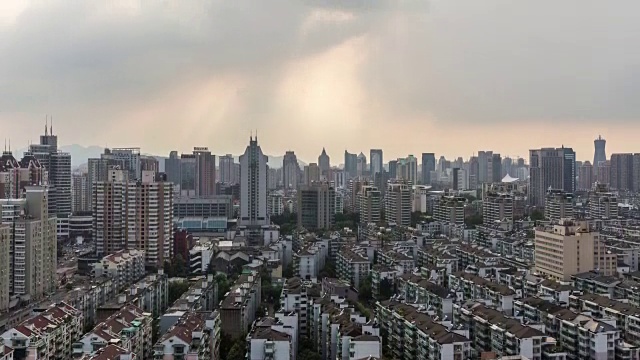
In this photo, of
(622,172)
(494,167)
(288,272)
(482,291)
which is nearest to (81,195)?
(288,272)

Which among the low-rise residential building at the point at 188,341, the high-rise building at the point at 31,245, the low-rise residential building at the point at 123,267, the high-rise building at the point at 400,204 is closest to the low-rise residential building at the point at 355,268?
the low-rise residential building at the point at 123,267

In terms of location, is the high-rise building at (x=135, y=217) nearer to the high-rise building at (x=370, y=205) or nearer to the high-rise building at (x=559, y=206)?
the high-rise building at (x=370, y=205)

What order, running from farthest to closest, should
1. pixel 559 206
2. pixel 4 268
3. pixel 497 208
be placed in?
pixel 497 208
pixel 559 206
pixel 4 268

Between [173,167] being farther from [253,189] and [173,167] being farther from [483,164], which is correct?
[483,164]

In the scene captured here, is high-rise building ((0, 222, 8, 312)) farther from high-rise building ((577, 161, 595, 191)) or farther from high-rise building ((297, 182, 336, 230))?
high-rise building ((577, 161, 595, 191))

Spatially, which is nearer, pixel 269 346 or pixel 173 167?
pixel 269 346

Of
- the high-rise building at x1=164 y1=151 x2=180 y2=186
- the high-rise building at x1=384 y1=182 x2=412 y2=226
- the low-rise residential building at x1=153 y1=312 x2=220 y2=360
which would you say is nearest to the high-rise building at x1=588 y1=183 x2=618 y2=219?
the high-rise building at x1=384 y1=182 x2=412 y2=226
